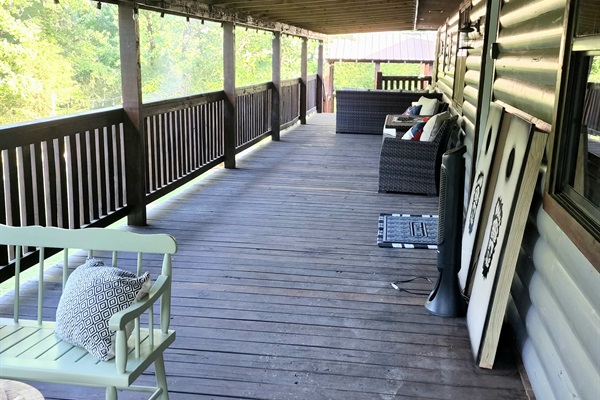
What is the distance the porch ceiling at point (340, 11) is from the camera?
8.08 meters

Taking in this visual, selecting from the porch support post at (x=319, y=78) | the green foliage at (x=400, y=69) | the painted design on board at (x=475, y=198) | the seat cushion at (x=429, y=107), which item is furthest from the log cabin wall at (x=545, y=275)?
the green foliage at (x=400, y=69)

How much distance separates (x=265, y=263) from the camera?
4.61 meters

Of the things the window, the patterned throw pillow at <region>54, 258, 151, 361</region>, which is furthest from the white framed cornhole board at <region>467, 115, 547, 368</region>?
the patterned throw pillow at <region>54, 258, 151, 361</region>

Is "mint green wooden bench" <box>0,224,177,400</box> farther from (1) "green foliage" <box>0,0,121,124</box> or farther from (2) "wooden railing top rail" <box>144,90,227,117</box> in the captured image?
(1) "green foliage" <box>0,0,121,124</box>

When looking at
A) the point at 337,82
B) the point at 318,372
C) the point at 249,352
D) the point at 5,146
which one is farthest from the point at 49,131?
the point at 337,82

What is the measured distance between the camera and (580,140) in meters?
2.37

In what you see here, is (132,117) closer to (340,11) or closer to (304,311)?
(304,311)

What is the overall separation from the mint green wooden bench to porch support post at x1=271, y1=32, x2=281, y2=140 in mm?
8917

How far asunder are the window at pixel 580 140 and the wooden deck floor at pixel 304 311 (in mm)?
1004

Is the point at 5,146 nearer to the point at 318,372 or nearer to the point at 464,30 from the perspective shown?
the point at 318,372

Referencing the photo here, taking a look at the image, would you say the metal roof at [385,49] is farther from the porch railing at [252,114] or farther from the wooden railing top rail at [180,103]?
the wooden railing top rail at [180,103]

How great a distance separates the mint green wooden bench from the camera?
2.06 meters

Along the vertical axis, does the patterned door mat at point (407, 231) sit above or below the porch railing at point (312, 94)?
below

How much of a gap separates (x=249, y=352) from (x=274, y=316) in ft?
1.57
